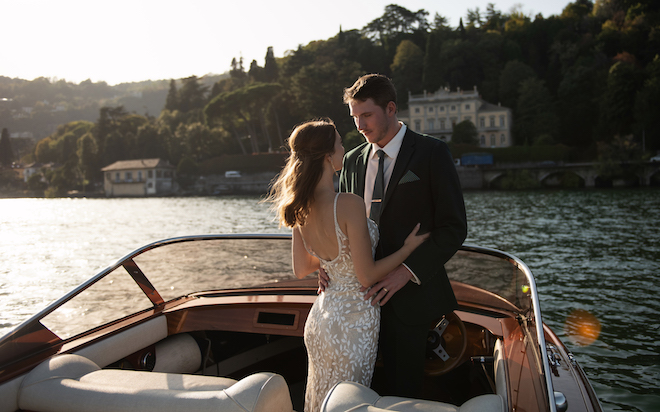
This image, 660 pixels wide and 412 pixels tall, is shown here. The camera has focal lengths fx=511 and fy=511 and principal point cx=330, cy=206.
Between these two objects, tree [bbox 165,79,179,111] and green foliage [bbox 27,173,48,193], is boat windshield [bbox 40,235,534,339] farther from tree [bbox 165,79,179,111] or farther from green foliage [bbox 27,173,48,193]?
tree [bbox 165,79,179,111]

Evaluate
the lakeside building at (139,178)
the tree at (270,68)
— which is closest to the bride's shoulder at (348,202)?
the lakeside building at (139,178)

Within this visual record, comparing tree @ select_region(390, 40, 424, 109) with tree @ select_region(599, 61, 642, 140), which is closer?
tree @ select_region(599, 61, 642, 140)

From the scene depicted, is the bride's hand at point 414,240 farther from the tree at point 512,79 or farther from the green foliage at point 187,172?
the tree at point 512,79

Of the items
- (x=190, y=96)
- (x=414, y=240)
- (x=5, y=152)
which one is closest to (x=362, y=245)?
(x=414, y=240)

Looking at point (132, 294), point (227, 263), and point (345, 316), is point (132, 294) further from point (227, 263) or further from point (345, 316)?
point (345, 316)

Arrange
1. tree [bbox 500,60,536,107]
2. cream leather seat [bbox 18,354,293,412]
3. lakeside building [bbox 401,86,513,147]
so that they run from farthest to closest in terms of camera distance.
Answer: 1. tree [bbox 500,60,536,107]
2. lakeside building [bbox 401,86,513,147]
3. cream leather seat [bbox 18,354,293,412]

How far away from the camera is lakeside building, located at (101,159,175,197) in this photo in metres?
74.6

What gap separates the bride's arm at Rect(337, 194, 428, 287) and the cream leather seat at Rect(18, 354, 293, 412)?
489 millimetres

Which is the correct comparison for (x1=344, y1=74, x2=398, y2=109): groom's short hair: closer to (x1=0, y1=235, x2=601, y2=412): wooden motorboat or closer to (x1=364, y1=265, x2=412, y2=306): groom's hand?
(x1=364, y1=265, x2=412, y2=306): groom's hand

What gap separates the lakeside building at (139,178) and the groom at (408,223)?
3003 inches

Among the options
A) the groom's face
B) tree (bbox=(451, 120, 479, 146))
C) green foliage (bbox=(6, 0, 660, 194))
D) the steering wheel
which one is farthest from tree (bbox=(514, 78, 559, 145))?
the groom's face

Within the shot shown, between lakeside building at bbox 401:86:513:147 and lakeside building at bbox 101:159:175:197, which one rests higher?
lakeside building at bbox 401:86:513:147

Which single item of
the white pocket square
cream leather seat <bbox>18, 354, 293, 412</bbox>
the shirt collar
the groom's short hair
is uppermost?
the groom's short hair

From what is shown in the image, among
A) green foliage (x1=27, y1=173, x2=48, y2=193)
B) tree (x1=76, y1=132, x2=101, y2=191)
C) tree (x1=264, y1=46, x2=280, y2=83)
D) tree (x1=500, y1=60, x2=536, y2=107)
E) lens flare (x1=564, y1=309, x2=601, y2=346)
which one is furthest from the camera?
tree (x1=264, y1=46, x2=280, y2=83)
